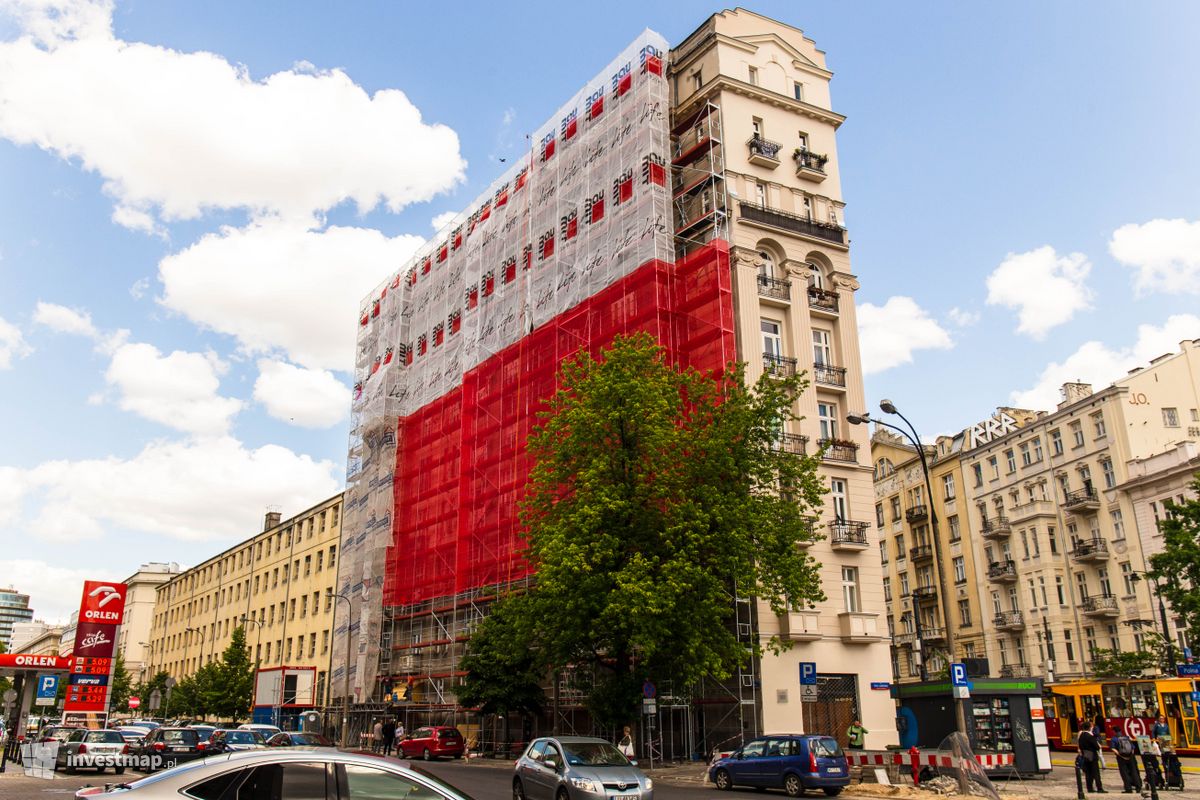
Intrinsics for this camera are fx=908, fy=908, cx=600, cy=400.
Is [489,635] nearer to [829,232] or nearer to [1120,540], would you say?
[829,232]

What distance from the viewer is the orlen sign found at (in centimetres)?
5103

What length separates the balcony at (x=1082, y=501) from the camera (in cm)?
5478

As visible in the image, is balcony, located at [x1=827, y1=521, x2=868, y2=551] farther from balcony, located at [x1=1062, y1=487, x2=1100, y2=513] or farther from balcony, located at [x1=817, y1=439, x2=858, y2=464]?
balcony, located at [x1=1062, y1=487, x2=1100, y2=513]

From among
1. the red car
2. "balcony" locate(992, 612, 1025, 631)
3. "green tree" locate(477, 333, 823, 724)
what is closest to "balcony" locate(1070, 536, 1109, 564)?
"balcony" locate(992, 612, 1025, 631)

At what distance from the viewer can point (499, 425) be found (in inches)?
1718

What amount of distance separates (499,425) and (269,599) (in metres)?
41.7

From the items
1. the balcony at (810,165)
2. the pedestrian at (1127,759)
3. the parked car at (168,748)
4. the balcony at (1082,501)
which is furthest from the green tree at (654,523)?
the balcony at (1082,501)

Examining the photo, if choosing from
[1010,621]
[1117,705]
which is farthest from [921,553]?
[1117,705]

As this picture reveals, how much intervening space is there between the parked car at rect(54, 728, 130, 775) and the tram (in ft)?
113

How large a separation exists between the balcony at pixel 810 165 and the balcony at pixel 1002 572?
33140mm

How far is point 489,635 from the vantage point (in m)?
35.7

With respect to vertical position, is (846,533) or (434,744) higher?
(846,533)

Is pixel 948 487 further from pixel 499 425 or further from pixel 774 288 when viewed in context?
pixel 499 425

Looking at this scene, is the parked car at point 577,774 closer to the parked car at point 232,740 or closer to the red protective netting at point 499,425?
the parked car at point 232,740
